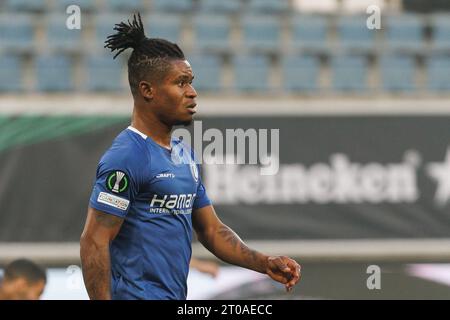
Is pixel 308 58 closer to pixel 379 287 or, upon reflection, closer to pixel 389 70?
pixel 389 70

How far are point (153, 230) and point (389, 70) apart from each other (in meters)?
8.23

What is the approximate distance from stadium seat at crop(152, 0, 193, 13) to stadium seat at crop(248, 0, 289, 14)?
2.73 feet

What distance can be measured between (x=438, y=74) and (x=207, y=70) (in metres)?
2.81

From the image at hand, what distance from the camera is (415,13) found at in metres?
13.2

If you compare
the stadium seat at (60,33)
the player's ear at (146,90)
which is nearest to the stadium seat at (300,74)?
the stadium seat at (60,33)

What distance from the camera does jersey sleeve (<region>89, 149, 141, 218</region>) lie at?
347cm

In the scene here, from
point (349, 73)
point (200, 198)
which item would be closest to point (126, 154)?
point (200, 198)

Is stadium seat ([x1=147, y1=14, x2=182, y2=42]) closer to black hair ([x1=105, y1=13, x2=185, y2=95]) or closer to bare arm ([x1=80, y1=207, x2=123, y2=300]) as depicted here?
black hair ([x1=105, y1=13, x2=185, y2=95])

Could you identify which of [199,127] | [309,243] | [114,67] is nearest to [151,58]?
[199,127]

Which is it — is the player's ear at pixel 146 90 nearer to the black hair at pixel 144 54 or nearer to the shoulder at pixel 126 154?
the black hair at pixel 144 54

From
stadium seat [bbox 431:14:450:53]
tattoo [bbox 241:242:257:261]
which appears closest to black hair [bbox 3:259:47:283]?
tattoo [bbox 241:242:257:261]

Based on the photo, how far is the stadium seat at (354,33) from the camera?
11961mm

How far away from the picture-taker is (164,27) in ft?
38.6
